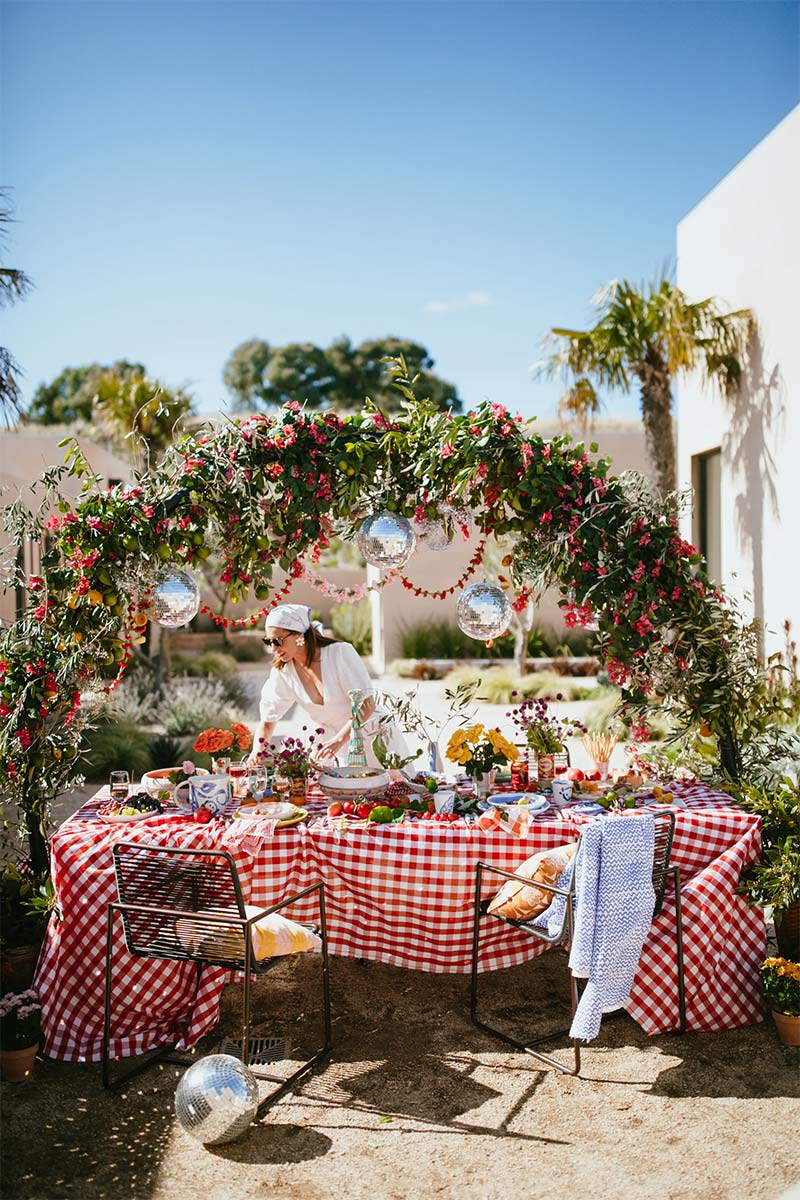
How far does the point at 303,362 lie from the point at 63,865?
38173 millimetres

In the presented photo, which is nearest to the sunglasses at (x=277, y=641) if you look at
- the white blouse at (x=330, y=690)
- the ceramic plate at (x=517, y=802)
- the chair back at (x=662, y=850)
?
the white blouse at (x=330, y=690)

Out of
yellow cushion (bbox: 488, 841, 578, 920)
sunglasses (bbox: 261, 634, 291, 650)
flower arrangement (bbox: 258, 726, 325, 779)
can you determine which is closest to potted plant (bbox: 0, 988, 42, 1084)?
flower arrangement (bbox: 258, 726, 325, 779)

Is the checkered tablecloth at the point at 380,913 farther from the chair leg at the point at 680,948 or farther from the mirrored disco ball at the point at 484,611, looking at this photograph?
the mirrored disco ball at the point at 484,611

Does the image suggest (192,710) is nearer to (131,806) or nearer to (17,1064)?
(131,806)

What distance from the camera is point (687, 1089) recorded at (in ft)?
12.4

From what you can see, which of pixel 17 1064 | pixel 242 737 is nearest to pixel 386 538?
pixel 242 737

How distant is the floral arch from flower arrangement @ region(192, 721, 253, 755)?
1.76 ft

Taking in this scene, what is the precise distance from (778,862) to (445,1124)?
1803 millimetres

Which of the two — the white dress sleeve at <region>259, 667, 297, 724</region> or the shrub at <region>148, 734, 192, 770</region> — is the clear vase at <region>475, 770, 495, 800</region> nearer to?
the white dress sleeve at <region>259, 667, 297, 724</region>

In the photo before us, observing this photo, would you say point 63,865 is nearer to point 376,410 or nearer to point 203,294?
point 376,410

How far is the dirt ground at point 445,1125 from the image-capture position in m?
3.22

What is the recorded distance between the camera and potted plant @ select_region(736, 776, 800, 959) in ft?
14.0

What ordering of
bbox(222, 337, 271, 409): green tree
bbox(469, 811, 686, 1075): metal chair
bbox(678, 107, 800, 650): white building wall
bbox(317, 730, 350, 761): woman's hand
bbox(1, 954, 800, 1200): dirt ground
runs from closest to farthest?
1. bbox(1, 954, 800, 1200): dirt ground
2. bbox(469, 811, 686, 1075): metal chair
3. bbox(317, 730, 350, 761): woman's hand
4. bbox(678, 107, 800, 650): white building wall
5. bbox(222, 337, 271, 409): green tree

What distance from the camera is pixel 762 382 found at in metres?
9.04
